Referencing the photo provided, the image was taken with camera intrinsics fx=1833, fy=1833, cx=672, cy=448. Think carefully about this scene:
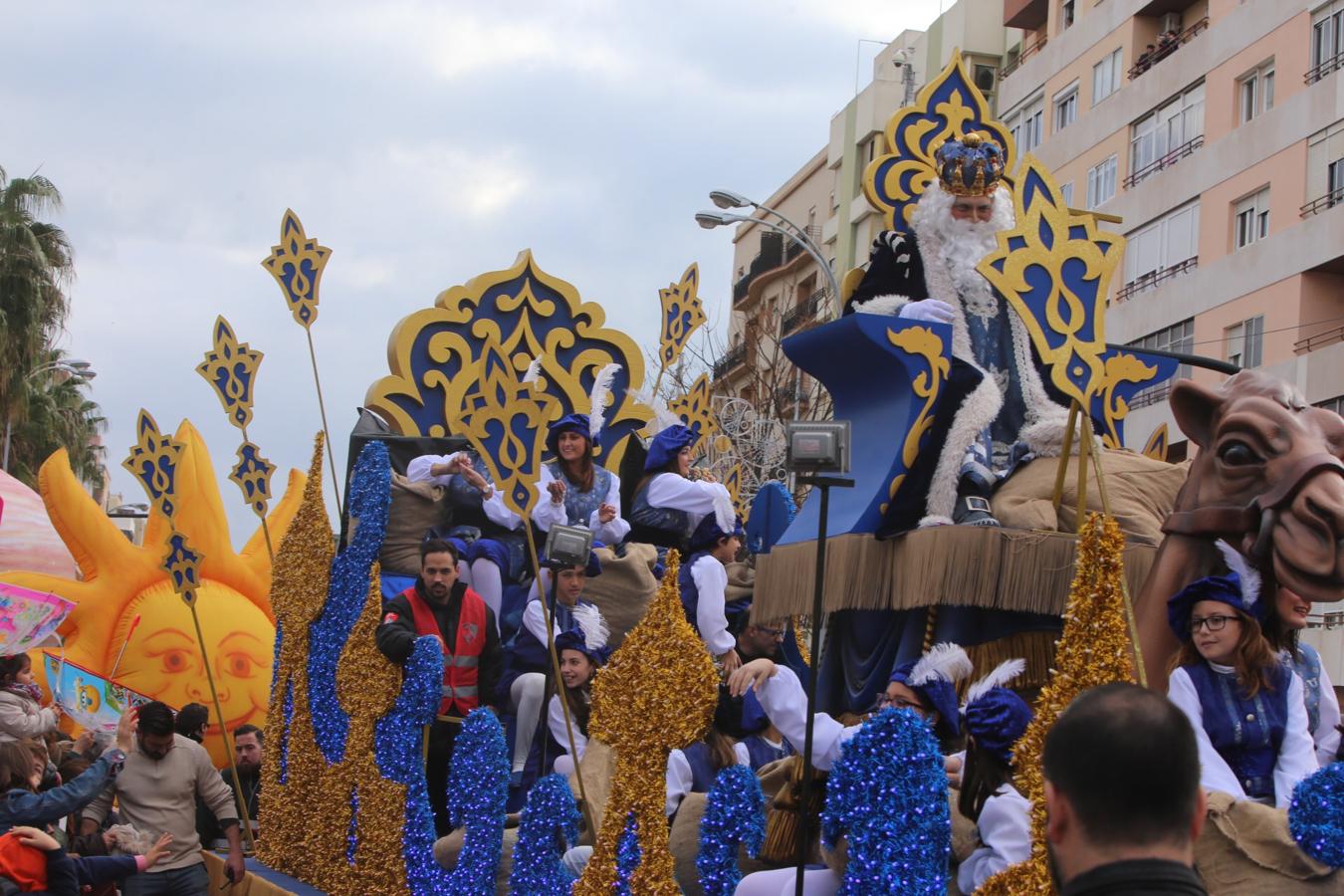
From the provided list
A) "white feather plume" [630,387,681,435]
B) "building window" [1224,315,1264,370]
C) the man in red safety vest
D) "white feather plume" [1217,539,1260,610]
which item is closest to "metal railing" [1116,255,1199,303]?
"building window" [1224,315,1264,370]

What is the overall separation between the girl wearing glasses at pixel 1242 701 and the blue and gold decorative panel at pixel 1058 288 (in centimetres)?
98

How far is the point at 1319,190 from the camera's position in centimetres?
2338

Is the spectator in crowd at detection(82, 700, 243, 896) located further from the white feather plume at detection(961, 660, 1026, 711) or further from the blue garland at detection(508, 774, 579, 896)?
the white feather plume at detection(961, 660, 1026, 711)

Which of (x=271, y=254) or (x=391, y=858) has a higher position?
(x=271, y=254)

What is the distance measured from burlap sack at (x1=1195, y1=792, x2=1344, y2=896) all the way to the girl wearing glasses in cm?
A: 31

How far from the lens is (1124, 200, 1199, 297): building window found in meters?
26.1

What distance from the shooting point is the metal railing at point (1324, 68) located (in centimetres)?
2322

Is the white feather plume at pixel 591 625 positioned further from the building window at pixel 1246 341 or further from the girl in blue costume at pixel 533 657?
the building window at pixel 1246 341

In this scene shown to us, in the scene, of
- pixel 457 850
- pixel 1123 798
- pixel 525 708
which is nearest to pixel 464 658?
pixel 525 708

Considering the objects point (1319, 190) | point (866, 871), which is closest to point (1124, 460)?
point (866, 871)

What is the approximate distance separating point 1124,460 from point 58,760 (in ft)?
24.3

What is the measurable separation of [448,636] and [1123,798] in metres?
7.03

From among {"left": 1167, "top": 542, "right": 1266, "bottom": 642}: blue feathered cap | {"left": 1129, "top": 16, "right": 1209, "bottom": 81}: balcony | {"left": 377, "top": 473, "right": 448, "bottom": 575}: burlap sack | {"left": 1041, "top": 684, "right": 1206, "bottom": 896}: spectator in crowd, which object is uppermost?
{"left": 1129, "top": 16, "right": 1209, "bottom": 81}: balcony

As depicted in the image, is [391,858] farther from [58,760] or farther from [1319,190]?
[1319,190]
